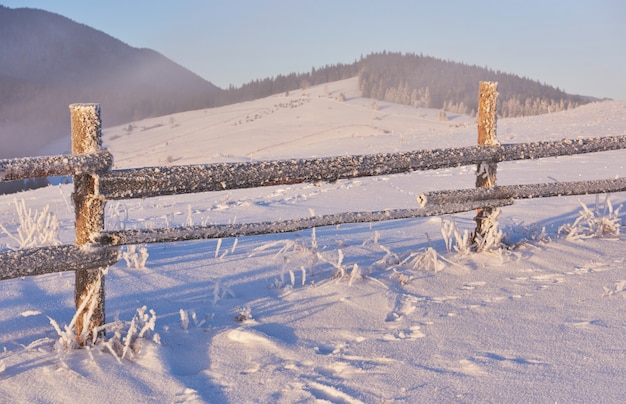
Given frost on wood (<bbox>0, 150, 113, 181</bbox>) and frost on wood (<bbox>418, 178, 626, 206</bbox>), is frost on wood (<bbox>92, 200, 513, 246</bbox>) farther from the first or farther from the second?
frost on wood (<bbox>0, 150, 113, 181</bbox>)

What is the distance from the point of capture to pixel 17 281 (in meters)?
4.52

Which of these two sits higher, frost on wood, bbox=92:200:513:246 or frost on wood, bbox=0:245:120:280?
frost on wood, bbox=92:200:513:246

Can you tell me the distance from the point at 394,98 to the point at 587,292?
136 feet

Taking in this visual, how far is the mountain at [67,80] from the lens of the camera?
8525cm

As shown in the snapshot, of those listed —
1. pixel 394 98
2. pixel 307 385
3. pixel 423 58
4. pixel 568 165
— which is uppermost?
pixel 423 58

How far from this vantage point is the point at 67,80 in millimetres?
117062

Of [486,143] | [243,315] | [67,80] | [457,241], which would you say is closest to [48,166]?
[243,315]

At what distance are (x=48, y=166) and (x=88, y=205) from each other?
0.97 ft

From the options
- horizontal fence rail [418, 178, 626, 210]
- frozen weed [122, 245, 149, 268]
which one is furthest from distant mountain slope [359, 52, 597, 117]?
frozen weed [122, 245, 149, 268]

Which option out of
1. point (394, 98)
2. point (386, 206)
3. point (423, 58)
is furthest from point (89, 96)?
point (386, 206)

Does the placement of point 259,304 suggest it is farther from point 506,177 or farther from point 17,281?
point 506,177

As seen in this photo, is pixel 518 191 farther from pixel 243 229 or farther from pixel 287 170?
pixel 243 229

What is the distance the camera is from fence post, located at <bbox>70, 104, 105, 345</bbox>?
3346 millimetres

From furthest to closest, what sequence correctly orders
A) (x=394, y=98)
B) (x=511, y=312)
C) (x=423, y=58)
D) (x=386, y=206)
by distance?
(x=423, y=58)
(x=394, y=98)
(x=386, y=206)
(x=511, y=312)
